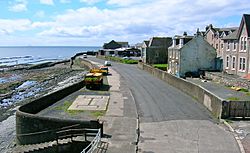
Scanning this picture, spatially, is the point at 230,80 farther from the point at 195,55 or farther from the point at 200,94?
the point at 200,94

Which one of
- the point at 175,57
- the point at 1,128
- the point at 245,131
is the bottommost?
the point at 1,128

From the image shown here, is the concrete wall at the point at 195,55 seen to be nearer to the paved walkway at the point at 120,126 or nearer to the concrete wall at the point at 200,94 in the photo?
the concrete wall at the point at 200,94

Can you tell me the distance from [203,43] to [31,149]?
40.3 meters

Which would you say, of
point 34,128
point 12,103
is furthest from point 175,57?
point 34,128

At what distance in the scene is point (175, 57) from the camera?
5359 centimetres

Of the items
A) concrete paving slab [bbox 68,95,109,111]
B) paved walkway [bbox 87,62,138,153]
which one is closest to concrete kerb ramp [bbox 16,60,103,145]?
paved walkway [bbox 87,62,138,153]

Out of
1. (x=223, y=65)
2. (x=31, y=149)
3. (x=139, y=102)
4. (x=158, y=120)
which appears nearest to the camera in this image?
(x=31, y=149)

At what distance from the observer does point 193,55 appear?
51344 mm

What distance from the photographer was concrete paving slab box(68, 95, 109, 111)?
2283cm

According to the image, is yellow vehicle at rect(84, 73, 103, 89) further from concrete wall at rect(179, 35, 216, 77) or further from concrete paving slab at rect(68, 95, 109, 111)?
concrete wall at rect(179, 35, 216, 77)

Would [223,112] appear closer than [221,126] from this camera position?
No

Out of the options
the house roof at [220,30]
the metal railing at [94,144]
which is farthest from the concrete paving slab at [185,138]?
the house roof at [220,30]

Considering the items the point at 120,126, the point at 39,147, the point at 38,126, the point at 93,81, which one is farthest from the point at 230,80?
the point at 39,147

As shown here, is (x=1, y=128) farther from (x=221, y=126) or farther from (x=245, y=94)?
(x=245, y=94)
